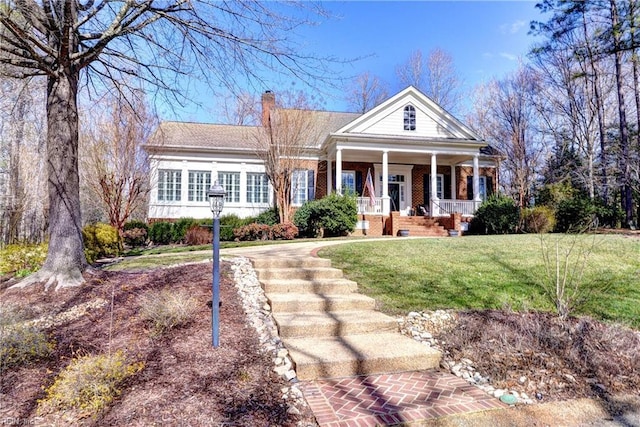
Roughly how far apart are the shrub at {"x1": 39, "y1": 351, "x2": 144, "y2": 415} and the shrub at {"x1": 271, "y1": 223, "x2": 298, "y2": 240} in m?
→ 11.3

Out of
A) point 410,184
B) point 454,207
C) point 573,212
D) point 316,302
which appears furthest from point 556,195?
point 316,302

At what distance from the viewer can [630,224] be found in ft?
45.9

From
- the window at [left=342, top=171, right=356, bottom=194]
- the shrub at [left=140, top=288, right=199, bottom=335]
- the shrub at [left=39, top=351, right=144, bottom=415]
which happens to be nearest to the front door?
the window at [left=342, top=171, right=356, bottom=194]

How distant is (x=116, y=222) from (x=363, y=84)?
824 inches

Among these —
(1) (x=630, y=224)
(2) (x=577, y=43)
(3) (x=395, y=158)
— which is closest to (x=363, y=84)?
(3) (x=395, y=158)

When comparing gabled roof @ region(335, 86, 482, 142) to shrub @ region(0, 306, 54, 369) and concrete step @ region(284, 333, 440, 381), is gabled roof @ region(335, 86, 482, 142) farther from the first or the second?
shrub @ region(0, 306, 54, 369)

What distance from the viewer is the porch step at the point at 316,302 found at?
14.6ft

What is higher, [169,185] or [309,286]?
[169,185]

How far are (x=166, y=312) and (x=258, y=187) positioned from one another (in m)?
15.0

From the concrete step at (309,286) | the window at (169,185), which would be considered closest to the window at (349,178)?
the window at (169,185)

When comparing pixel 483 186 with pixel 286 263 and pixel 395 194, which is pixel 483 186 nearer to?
pixel 395 194

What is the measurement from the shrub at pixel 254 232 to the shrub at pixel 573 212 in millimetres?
11794

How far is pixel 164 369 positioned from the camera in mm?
3096

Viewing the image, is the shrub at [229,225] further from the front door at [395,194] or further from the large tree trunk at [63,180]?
the large tree trunk at [63,180]
